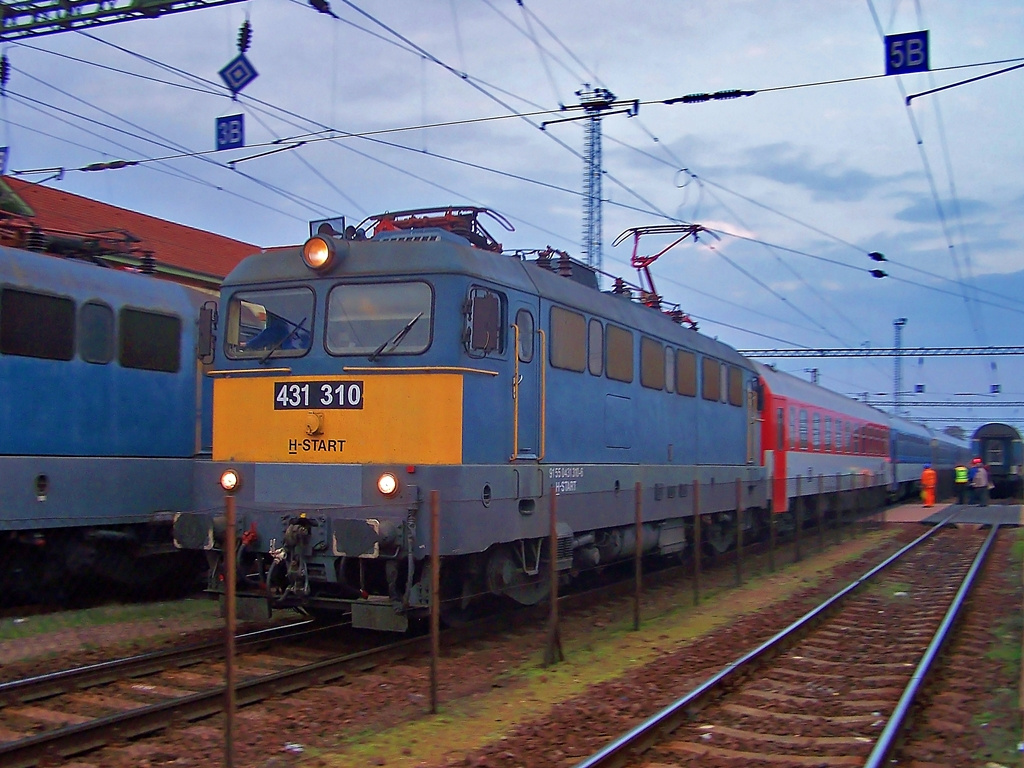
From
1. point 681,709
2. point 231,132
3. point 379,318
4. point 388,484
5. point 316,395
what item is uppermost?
point 231,132

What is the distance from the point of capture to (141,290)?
12.4 m

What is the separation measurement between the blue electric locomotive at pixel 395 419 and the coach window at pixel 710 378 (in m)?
4.79

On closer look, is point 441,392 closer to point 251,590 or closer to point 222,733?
point 251,590

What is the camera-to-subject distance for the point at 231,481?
31.7 ft

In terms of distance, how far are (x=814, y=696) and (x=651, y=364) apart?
238 inches

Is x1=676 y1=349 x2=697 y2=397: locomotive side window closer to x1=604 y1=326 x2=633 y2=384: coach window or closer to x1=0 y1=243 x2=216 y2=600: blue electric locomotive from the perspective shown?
x1=604 y1=326 x2=633 y2=384: coach window

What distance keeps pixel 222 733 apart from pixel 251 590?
2565 mm

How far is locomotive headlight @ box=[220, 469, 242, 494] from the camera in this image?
380 inches

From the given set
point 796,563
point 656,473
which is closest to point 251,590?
point 656,473

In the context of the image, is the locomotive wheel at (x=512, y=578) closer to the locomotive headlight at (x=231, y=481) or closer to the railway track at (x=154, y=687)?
the railway track at (x=154, y=687)

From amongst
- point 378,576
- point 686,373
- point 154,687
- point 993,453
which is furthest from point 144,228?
point 993,453

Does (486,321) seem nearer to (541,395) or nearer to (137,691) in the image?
(541,395)

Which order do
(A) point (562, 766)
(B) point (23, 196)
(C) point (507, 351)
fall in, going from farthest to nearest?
(B) point (23, 196), (C) point (507, 351), (A) point (562, 766)

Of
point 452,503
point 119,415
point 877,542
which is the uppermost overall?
point 119,415
